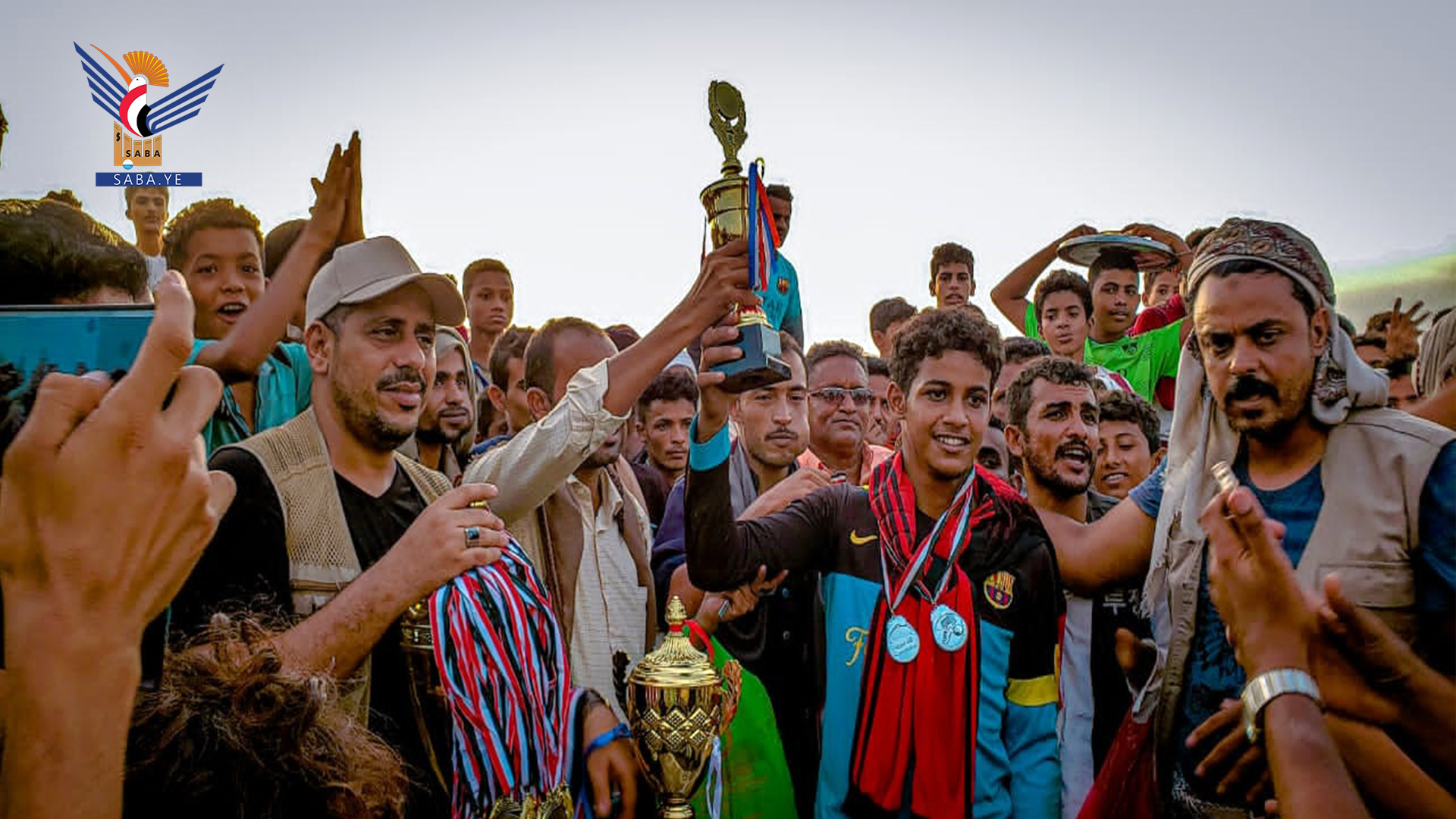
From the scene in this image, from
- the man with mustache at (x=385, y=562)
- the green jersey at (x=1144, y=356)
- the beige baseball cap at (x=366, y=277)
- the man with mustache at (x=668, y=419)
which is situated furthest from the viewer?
the green jersey at (x=1144, y=356)

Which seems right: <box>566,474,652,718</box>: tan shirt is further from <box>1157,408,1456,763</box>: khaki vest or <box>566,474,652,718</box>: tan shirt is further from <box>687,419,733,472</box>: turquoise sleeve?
<box>1157,408,1456,763</box>: khaki vest

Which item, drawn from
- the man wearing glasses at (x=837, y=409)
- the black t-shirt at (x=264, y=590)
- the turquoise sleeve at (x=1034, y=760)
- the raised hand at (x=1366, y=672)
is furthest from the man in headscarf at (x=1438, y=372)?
the black t-shirt at (x=264, y=590)

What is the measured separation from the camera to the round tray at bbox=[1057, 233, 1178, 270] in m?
6.20

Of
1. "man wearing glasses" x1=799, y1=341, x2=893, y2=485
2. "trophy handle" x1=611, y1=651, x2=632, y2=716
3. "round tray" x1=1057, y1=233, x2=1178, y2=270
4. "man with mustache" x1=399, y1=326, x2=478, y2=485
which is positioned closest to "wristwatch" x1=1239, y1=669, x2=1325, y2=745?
"trophy handle" x1=611, y1=651, x2=632, y2=716

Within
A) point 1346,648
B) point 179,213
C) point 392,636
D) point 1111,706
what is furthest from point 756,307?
point 179,213

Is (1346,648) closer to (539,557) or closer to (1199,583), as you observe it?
(1199,583)

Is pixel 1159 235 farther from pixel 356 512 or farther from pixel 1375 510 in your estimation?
pixel 356 512

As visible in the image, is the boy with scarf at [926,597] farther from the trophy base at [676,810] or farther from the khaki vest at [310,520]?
the khaki vest at [310,520]

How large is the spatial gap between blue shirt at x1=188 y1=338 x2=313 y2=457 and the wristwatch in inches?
110

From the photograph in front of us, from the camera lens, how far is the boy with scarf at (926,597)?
2.77 m

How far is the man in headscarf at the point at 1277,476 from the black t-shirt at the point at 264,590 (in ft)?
6.24

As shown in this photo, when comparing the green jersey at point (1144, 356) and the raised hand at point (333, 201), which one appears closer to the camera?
the raised hand at point (333, 201)

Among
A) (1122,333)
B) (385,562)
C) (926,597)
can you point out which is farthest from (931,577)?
(1122,333)

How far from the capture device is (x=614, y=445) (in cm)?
359
